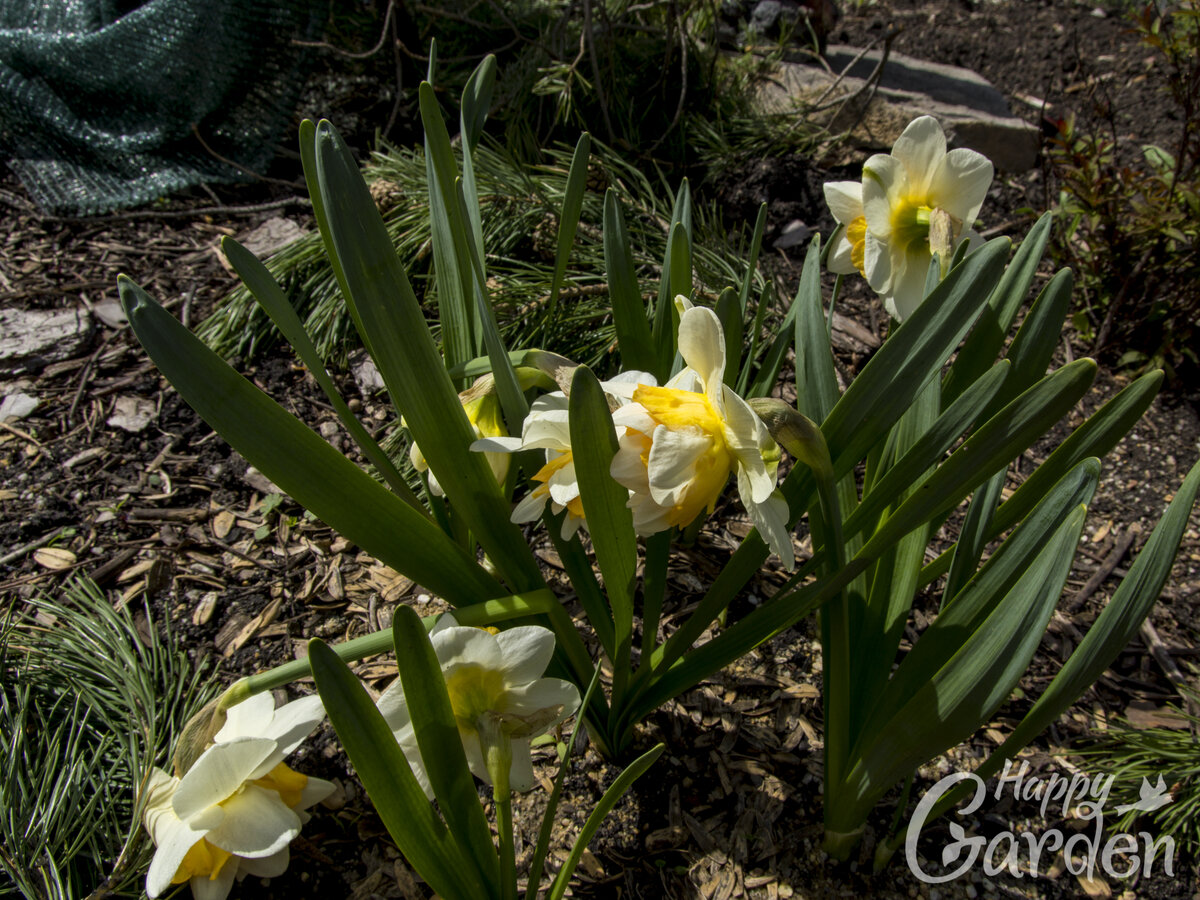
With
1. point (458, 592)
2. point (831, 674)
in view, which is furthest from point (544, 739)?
point (831, 674)

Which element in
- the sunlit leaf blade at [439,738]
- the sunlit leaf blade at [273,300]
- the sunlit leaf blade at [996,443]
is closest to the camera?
the sunlit leaf blade at [439,738]

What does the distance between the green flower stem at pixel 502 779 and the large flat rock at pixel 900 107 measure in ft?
7.56

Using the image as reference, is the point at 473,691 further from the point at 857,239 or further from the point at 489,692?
the point at 857,239

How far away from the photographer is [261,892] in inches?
39.4

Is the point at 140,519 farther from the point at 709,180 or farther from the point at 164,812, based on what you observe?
Result: the point at 709,180

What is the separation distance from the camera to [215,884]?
29.9 inches

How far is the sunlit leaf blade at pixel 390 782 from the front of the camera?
649 mm

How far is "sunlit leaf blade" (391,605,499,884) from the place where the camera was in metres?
0.65

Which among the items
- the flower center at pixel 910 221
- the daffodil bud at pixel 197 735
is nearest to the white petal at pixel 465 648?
the daffodil bud at pixel 197 735

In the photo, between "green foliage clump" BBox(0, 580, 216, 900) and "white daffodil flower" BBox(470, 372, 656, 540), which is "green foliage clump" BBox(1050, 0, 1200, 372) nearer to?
"white daffodil flower" BBox(470, 372, 656, 540)

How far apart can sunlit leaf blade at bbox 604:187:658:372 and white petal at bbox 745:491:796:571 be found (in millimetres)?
436

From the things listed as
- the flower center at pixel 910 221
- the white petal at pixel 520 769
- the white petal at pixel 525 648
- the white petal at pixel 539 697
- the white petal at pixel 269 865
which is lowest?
the white petal at pixel 269 865

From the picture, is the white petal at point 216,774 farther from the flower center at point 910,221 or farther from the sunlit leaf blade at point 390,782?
the flower center at point 910,221

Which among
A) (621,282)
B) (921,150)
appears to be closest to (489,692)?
(621,282)
